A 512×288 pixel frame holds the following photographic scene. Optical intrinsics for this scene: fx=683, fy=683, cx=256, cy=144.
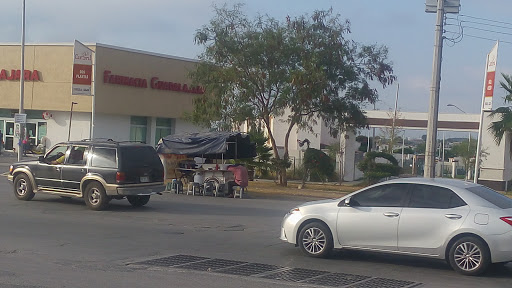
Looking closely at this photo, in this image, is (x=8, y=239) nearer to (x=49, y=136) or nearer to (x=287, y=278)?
(x=287, y=278)

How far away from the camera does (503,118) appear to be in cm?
Result: 3556

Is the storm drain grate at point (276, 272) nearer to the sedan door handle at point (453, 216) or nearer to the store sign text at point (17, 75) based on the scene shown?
the sedan door handle at point (453, 216)

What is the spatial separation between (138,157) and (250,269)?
8981 millimetres

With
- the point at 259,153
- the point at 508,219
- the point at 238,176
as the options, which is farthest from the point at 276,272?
the point at 259,153

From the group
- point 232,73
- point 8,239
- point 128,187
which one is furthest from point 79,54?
point 8,239

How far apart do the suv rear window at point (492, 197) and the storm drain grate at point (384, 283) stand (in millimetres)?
1986

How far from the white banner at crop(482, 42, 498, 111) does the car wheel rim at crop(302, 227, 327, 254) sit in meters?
14.9

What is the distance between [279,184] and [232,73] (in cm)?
608

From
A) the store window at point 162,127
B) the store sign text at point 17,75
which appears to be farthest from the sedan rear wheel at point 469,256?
the store window at point 162,127

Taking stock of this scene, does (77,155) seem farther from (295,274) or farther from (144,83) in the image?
(144,83)

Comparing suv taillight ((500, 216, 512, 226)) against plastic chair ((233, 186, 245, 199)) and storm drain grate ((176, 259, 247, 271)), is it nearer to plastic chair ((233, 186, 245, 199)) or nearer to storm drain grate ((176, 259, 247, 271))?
storm drain grate ((176, 259, 247, 271))

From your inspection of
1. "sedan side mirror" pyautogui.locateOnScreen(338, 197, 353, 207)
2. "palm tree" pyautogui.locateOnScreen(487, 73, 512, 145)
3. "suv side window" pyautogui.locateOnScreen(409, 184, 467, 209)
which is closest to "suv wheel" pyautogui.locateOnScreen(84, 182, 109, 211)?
"sedan side mirror" pyautogui.locateOnScreen(338, 197, 353, 207)

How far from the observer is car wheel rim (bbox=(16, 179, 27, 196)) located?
791 inches

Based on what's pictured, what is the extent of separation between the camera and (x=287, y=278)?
1018 centimetres
